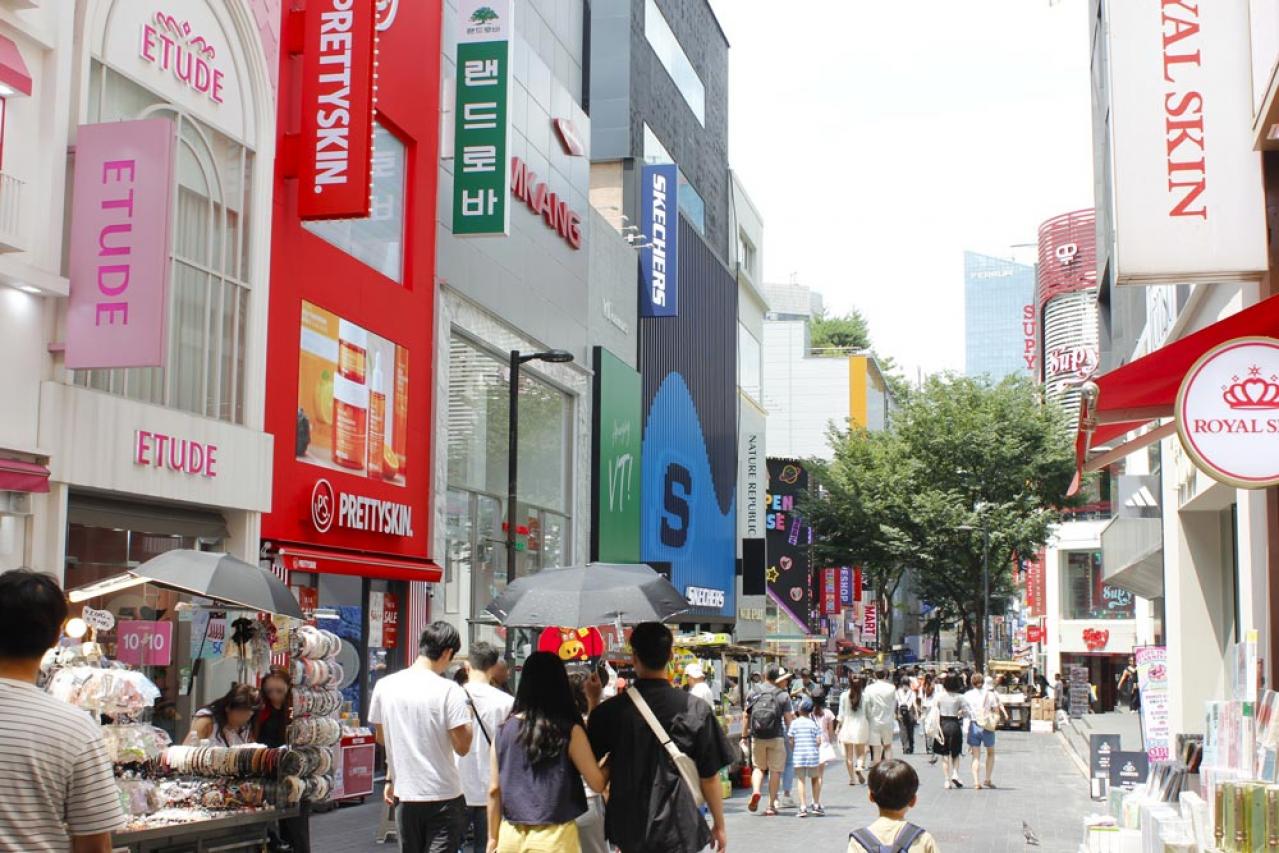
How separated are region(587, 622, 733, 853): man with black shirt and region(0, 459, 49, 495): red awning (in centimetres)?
774

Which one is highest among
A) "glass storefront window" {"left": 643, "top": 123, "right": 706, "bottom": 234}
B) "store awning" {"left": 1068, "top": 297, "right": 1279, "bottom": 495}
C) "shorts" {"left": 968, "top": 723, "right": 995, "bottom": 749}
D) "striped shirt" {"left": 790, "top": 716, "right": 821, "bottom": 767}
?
"glass storefront window" {"left": 643, "top": 123, "right": 706, "bottom": 234}

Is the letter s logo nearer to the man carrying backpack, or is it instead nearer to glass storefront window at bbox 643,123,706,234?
glass storefront window at bbox 643,123,706,234

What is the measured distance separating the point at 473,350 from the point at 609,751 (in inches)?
748

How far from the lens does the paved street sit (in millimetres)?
15867

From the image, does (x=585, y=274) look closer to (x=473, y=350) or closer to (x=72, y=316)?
(x=473, y=350)

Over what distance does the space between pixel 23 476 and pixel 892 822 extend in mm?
9649

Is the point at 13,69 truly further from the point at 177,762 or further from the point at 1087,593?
the point at 1087,593

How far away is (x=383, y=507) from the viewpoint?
21.3 metres

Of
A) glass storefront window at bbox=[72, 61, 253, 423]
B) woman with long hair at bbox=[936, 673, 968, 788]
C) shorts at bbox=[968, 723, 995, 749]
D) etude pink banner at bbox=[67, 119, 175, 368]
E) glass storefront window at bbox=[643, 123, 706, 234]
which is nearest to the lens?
etude pink banner at bbox=[67, 119, 175, 368]

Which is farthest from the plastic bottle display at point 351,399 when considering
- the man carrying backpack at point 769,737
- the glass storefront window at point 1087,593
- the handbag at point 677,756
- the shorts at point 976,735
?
the glass storefront window at point 1087,593

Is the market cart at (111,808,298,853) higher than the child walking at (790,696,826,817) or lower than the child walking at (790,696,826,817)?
higher

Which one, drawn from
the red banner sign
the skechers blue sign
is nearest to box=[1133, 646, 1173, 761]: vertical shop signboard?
the skechers blue sign

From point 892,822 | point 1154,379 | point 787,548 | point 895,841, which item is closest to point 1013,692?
point 787,548

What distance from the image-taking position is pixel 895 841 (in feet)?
19.7
